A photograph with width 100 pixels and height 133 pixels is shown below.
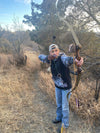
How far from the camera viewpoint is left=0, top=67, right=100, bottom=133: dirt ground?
7.52 feet

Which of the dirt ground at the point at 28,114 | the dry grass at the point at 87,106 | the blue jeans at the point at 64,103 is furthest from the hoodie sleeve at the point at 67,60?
the dirt ground at the point at 28,114

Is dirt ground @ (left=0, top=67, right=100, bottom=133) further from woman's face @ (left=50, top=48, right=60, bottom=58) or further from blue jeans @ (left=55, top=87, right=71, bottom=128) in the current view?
woman's face @ (left=50, top=48, right=60, bottom=58)

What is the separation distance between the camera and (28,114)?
9.18 ft

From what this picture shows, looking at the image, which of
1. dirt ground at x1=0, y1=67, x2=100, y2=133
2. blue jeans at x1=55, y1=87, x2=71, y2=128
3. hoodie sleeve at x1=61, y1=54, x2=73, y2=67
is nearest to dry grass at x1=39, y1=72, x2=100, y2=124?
dirt ground at x1=0, y1=67, x2=100, y2=133

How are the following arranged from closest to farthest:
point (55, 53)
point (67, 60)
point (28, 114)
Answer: point (67, 60) < point (55, 53) < point (28, 114)

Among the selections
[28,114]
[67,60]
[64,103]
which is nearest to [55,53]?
[67,60]

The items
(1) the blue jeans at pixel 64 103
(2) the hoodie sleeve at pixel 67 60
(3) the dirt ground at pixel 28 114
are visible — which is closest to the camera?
(2) the hoodie sleeve at pixel 67 60

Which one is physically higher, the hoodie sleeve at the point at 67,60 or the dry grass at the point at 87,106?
the hoodie sleeve at the point at 67,60

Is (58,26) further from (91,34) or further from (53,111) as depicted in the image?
(53,111)

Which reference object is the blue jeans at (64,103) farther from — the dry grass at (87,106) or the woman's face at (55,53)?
the woman's face at (55,53)

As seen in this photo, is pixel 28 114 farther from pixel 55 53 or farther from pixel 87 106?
pixel 55 53

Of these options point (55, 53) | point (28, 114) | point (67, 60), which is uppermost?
point (55, 53)

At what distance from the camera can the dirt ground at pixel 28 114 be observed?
7.52ft

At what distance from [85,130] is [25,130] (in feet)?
4.26
